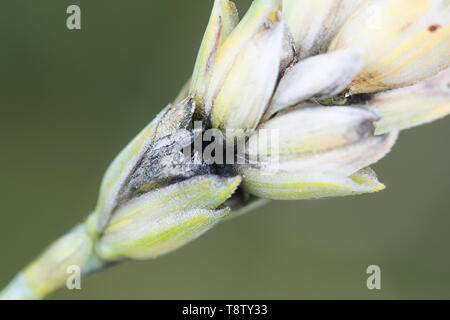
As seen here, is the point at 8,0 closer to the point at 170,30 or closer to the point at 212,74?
the point at 170,30

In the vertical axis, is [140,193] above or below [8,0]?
below

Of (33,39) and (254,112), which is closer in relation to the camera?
(254,112)

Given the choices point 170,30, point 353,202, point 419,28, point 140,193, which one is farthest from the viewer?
point 353,202

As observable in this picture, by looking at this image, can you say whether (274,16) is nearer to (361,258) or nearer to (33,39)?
(33,39)

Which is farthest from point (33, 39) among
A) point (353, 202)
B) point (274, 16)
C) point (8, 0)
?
point (274, 16)

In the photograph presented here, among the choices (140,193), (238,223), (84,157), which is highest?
(84,157)

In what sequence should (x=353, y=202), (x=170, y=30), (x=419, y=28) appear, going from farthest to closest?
(x=353, y=202)
(x=170, y=30)
(x=419, y=28)

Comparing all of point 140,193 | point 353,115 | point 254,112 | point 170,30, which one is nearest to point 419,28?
point 353,115
